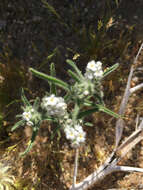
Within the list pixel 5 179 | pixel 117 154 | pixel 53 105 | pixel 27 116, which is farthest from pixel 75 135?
pixel 5 179

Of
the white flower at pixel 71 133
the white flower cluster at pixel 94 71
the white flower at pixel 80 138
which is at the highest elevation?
the white flower cluster at pixel 94 71

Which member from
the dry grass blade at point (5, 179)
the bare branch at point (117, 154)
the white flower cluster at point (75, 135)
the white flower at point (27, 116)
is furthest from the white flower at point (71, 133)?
the dry grass blade at point (5, 179)

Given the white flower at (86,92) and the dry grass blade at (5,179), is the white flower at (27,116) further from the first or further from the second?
the dry grass blade at (5,179)

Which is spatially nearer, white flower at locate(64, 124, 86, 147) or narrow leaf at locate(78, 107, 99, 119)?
white flower at locate(64, 124, 86, 147)

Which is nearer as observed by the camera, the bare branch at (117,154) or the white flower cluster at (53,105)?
the white flower cluster at (53,105)

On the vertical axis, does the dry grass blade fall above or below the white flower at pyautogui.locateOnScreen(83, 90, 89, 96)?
below

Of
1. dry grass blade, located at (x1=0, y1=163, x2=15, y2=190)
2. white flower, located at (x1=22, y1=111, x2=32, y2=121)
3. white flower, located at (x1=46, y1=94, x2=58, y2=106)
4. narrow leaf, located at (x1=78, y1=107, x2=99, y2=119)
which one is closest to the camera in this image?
white flower, located at (x1=46, y1=94, x2=58, y2=106)

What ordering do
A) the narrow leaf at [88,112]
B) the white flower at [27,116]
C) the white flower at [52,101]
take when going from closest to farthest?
the white flower at [52,101] < the white flower at [27,116] < the narrow leaf at [88,112]

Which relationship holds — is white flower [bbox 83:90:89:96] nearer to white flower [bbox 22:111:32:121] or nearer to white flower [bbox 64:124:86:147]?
white flower [bbox 64:124:86:147]

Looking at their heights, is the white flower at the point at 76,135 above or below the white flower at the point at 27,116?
below

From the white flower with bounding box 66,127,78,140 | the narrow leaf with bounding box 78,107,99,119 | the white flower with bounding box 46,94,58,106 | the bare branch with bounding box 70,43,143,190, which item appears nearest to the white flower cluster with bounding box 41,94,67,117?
the white flower with bounding box 46,94,58,106

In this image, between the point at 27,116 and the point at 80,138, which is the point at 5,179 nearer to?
the point at 27,116
